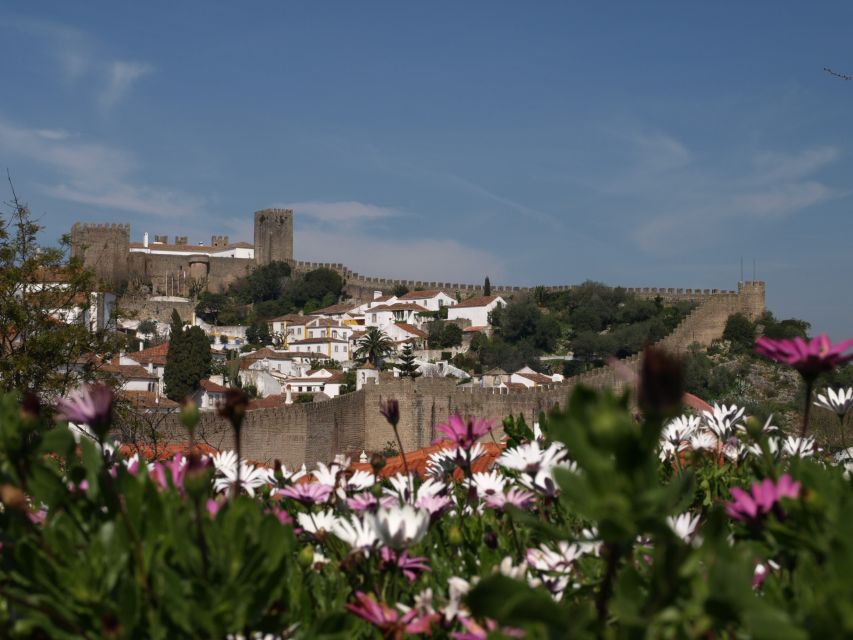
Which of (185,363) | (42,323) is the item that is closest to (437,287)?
(185,363)

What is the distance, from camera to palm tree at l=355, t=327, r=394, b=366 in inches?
2359

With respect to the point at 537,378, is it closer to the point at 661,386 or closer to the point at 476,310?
the point at 476,310

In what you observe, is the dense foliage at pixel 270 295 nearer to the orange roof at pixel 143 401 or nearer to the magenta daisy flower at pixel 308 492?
the orange roof at pixel 143 401

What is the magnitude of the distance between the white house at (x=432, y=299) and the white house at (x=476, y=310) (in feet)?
7.77

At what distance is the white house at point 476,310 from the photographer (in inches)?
2694

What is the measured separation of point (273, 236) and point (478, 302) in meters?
23.0

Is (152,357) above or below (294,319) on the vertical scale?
below

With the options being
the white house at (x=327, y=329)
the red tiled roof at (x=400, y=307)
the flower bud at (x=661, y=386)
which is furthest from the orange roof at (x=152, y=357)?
the flower bud at (x=661, y=386)

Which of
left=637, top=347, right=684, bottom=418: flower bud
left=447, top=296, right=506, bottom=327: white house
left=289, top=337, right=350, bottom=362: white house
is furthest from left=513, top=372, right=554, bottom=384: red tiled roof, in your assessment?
left=637, top=347, right=684, bottom=418: flower bud

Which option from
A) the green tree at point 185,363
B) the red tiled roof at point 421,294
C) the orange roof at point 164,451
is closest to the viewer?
the orange roof at point 164,451

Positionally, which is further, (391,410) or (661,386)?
(391,410)

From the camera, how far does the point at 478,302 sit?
69438mm

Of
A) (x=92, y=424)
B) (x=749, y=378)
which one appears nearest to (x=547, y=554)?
(x=92, y=424)

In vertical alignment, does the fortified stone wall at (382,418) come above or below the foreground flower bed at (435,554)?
below
